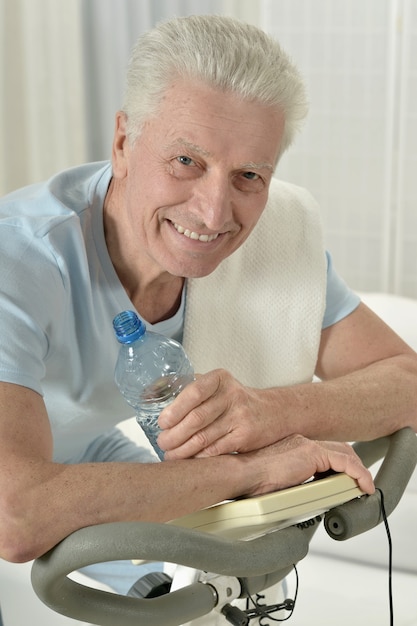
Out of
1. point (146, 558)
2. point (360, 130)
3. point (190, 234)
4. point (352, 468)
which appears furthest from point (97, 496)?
point (360, 130)

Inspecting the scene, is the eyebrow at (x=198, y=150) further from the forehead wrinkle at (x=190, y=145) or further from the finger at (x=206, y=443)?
the finger at (x=206, y=443)

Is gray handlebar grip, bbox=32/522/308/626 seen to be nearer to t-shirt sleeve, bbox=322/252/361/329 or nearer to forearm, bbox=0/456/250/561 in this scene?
forearm, bbox=0/456/250/561

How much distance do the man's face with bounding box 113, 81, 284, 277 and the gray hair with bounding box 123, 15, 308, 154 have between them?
0.06ft

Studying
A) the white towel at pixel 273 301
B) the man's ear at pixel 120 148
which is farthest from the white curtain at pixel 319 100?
the man's ear at pixel 120 148

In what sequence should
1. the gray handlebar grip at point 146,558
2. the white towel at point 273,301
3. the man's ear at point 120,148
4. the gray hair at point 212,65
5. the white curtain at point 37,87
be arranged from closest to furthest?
the gray handlebar grip at point 146,558 → the gray hair at point 212,65 → the man's ear at point 120,148 → the white towel at point 273,301 → the white curtain at point 37,87

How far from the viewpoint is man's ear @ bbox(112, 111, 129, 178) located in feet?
4.70

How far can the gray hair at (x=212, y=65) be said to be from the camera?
129 centimetres

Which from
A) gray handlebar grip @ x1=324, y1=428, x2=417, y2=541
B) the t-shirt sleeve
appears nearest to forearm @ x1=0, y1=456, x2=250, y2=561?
gray handlebar grip @ x1=324, y1=428, x2=417, y2=541

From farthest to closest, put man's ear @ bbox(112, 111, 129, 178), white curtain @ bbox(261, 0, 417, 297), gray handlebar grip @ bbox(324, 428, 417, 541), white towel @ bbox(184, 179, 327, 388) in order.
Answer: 1. white curtain @ bbox(261, 0, 417, 297)
2. white towel @ bbox(184, 179, 327, 388)
3. man's ear @ bbox(112, 111, 129, 178)
4. gray handlebar grip @ bbox(324, 428, 417, 541)

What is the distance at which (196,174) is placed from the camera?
4.38 feet

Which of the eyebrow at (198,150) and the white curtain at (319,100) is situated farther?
the white curtain at (319,100)

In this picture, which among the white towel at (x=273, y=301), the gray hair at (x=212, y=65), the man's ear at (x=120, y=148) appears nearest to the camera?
the gray hair at (x=212, y=65)

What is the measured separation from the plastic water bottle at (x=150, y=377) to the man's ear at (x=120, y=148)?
0.25 metres

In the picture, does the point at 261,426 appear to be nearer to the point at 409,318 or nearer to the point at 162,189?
the point at 162,189
